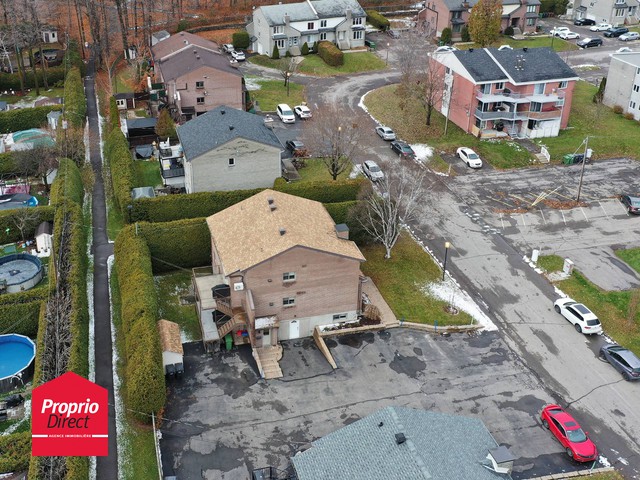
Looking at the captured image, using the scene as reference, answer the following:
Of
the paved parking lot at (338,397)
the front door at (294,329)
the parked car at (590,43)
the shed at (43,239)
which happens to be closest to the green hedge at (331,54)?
the parked car at (590,43)

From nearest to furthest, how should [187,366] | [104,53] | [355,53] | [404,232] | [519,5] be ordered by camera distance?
[187,366], [404,232], [104,53], [355,53], [519,5]

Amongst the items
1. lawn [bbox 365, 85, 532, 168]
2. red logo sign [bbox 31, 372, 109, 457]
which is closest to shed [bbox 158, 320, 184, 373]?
red logo sign [bbox 31, 372, 109, 457]

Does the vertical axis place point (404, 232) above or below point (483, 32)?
below

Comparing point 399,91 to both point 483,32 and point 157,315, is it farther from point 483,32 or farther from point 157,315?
point 157,315

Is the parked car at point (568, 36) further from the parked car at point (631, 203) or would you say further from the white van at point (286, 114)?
the parked car at point (631, 203)

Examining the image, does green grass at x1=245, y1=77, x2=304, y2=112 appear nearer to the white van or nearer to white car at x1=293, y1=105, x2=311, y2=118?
the white van

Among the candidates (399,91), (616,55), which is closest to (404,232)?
(399,91)
